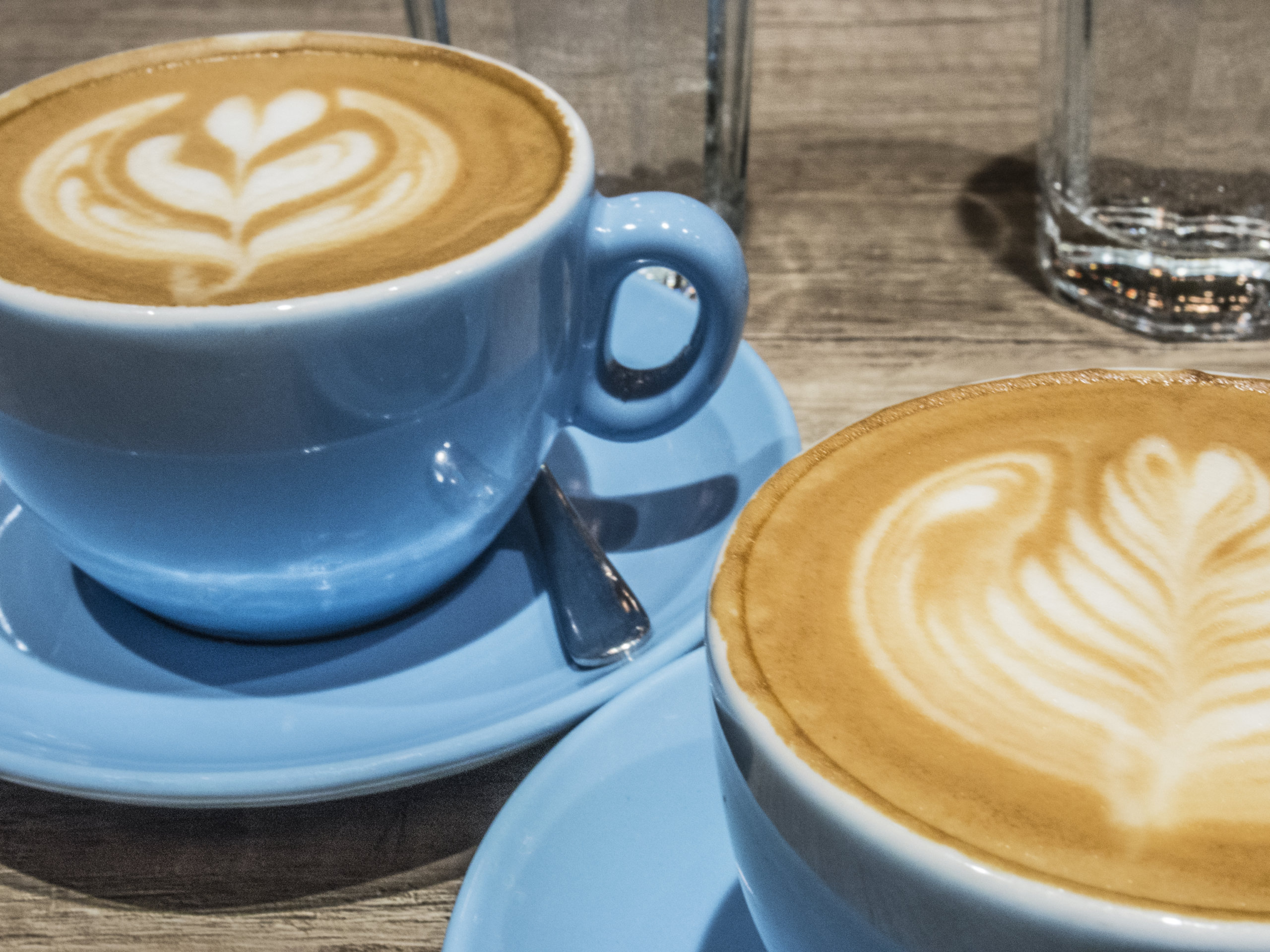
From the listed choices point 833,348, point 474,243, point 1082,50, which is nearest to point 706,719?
point 474,243

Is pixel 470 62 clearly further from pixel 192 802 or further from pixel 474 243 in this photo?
pixel 192 802

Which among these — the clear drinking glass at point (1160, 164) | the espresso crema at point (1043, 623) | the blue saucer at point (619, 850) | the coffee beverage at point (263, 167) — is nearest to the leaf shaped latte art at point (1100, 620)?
the espresso crema at point (1043, 623)

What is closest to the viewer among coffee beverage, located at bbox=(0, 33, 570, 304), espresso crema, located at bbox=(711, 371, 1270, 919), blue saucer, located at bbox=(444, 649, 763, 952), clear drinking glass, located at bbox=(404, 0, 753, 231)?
espresso crema, located at bbox=(711, 371, 1270, 919)

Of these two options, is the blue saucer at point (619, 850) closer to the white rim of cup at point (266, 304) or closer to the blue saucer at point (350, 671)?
the blue saucer at point (350, 671)

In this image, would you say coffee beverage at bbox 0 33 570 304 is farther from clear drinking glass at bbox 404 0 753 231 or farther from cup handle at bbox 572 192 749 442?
clear drinking glass at bbox 404 0 753 231

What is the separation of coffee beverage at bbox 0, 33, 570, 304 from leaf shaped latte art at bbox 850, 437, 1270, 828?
24cm

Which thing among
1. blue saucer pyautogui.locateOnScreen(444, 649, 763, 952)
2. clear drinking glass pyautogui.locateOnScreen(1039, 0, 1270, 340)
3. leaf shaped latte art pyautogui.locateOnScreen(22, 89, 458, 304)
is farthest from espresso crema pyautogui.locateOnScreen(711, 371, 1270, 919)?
clear drinking glass pyautogui.locateOnScreen(1039, 0, 1270, 340)

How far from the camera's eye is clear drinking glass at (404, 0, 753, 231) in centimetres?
94

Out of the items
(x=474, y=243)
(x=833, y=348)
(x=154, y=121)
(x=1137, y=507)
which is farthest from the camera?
(x=833, y=348)

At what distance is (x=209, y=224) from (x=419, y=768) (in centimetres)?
27

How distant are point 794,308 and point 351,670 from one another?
428 millimetres

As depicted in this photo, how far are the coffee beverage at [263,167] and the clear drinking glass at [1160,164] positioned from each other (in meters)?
0.40

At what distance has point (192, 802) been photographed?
487 millimetres

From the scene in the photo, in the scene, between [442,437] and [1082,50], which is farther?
[1082,50]
